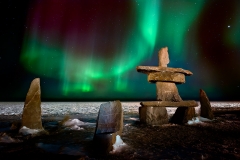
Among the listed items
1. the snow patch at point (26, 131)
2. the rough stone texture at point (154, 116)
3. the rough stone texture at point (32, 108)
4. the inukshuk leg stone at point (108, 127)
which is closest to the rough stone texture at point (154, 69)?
the rough stone texture at point (154, 116)

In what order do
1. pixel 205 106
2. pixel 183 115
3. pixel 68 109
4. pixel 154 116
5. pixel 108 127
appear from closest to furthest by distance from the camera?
pixel 108 127 < pixel 154 116 < pixel 183 115 < pixel 205 106 < pixel 68 109

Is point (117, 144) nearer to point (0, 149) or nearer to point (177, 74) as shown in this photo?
point (0, 149)

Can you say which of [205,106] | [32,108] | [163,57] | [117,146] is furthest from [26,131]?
[205,106]

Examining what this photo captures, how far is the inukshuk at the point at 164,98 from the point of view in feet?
32.7

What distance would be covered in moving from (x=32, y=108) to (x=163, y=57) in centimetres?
792

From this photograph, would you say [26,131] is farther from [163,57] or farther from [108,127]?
[163,57]

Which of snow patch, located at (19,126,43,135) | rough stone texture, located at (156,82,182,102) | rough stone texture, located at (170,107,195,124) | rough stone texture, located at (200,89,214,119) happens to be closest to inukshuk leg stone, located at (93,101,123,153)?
snow patch, located at (19,126,43,135)

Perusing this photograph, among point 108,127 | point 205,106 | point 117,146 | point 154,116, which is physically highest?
point 205,106

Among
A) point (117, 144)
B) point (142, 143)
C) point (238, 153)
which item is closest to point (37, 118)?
point (117, 144)

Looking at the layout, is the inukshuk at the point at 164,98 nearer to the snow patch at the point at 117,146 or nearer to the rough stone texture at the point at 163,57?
the rough stone texture at the point at 163,57

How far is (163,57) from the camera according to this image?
11.0m

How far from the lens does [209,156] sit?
448cm

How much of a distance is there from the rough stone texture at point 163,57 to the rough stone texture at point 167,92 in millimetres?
1300

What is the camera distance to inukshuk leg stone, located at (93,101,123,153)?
195 inches
